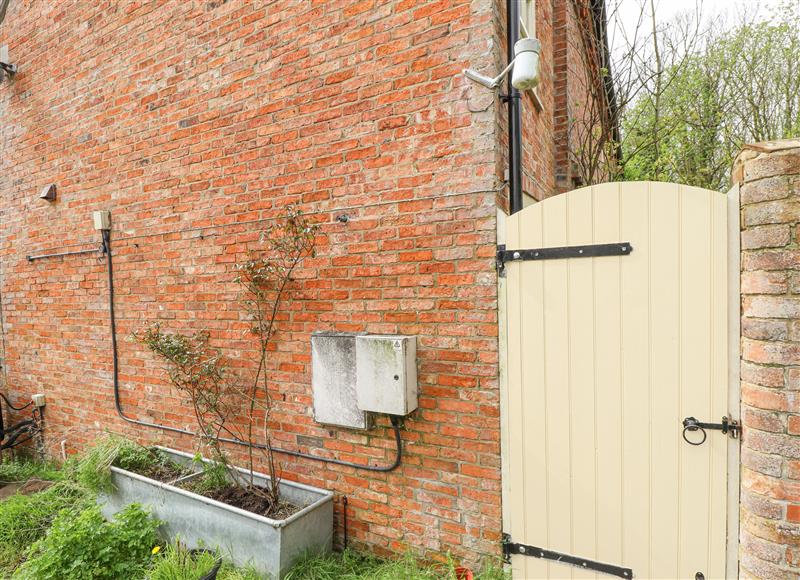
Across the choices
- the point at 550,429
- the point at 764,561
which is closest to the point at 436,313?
the point at 550,429

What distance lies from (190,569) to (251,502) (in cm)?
52

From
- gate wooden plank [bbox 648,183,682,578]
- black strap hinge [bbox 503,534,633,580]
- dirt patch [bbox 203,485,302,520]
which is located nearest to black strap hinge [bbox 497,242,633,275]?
gate wooden plank [bbox 648,183,682,578]

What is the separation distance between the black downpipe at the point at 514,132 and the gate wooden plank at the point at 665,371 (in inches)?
28.6

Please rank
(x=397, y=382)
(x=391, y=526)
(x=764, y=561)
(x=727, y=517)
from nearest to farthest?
1. (x=764, y=561)
2. (x=727, y=517)
3. (x=397, y=382)
4. (x=391, y=526)

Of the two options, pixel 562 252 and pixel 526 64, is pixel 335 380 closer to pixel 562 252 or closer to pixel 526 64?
pixel 562 252

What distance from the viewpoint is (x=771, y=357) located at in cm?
187

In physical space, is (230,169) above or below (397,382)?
above

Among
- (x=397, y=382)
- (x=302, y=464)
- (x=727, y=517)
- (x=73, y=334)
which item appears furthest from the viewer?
(x=73, y=334)

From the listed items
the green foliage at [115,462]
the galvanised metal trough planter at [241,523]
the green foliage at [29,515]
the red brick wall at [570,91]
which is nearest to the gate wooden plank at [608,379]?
the galvanised metal trough planter at [241,523]

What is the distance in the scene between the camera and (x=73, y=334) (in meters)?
4.70

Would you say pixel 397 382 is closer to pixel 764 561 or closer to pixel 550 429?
pixel 550 429

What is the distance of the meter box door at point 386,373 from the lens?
2590 millimetres

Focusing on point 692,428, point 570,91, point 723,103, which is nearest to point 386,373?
point 692,428

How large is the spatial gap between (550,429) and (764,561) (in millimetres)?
983
